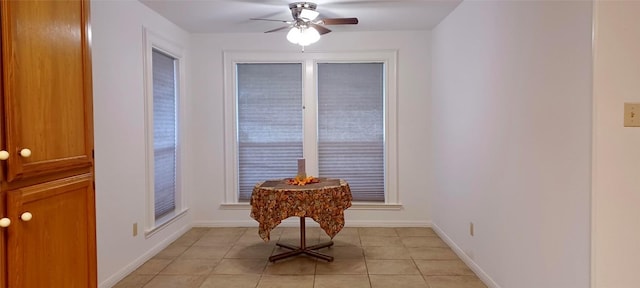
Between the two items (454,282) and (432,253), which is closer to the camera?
(454,282)

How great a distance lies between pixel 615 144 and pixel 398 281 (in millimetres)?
1912

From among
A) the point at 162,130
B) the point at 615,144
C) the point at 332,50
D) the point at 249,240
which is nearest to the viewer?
the point at 615,144

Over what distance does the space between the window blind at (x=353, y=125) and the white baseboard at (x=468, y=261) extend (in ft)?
3.06

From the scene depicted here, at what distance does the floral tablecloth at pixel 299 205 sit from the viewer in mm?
3358

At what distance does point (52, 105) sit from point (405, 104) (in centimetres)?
399

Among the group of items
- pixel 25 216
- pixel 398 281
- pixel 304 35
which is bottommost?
pixel 398 281

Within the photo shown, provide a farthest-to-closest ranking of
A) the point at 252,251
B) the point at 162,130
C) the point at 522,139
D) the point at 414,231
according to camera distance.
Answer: the point at 414,231 → the point at 162,130 → the point at 252,251 → the point at 522,139

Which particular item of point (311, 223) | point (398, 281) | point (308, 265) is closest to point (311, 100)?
point (311, 223)

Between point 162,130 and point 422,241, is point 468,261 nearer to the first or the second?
point 422,241

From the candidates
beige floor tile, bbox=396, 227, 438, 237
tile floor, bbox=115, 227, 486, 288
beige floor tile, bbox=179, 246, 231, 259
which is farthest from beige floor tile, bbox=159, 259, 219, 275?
beige floor tile, bbox=396, 227, 438, 237

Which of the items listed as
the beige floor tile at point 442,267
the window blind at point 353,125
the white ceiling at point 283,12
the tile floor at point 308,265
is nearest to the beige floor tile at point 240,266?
the tile floor at point 308,265

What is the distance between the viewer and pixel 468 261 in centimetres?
351

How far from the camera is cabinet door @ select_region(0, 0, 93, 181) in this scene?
1.35m

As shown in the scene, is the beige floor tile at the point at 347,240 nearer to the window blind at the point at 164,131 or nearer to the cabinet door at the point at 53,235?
the window blind at the point at 164,131
